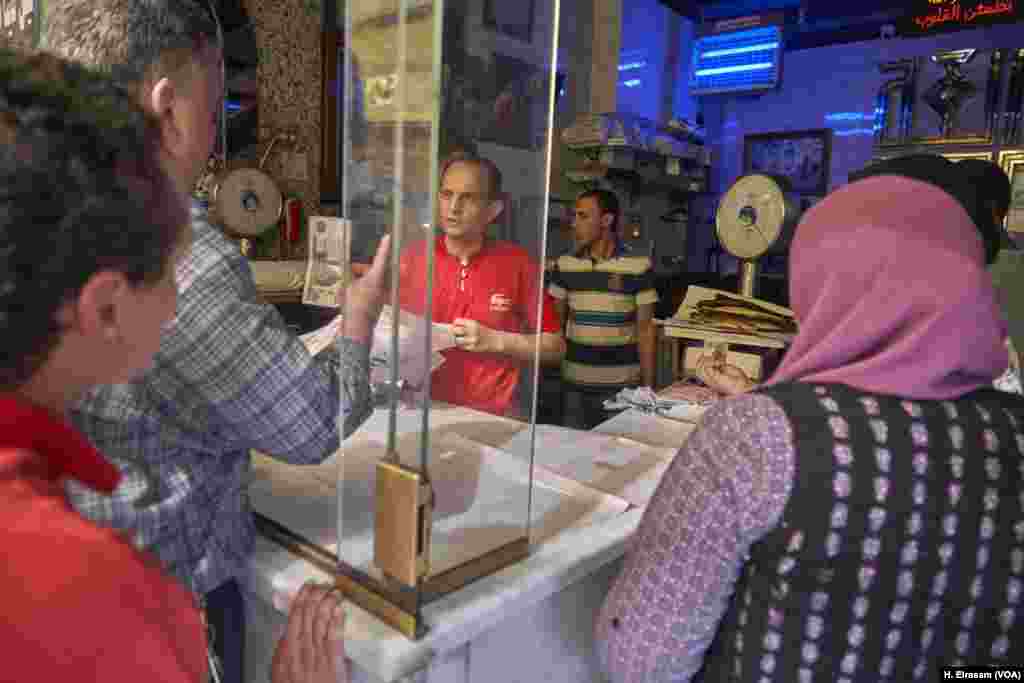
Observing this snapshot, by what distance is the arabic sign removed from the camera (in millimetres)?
4906

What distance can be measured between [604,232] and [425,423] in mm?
2743

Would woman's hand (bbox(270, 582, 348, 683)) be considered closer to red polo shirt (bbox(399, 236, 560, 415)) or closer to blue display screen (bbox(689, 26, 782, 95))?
red polo shirt (bbox(399, 236, 560, 415))

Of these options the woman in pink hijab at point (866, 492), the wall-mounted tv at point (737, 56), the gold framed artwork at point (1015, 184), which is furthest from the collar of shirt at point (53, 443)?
the wall-mounted tv at point (737, 56)

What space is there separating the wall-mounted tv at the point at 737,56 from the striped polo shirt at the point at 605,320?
3996mm

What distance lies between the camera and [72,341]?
1.64ft

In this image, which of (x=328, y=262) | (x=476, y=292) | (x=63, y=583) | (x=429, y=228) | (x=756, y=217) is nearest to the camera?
(x=63, y=583)

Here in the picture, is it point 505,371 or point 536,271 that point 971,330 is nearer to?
point 536,271

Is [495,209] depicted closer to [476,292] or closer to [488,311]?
[476,292]

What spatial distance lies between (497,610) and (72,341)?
1.71ft

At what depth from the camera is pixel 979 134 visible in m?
4.84

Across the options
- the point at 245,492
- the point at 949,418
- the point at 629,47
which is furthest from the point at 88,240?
the point at 629,47

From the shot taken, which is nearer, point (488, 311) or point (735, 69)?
point (488, 311)

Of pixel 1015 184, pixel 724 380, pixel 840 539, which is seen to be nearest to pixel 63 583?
pixel 840 539

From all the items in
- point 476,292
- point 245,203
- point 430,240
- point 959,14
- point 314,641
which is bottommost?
point 314,641
